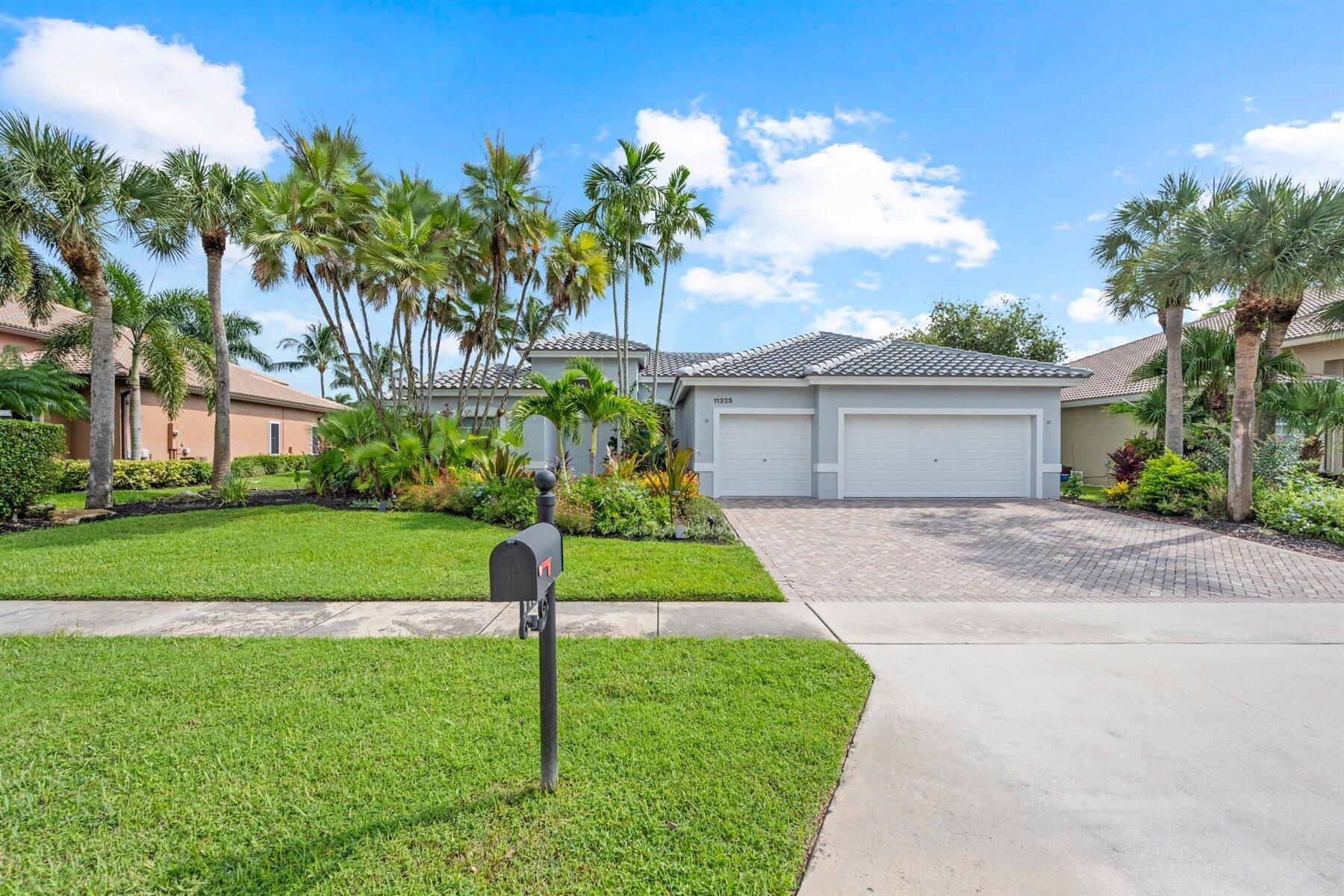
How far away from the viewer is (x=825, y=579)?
277 inches

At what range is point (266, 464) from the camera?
22516mm

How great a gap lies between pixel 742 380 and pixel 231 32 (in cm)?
1123

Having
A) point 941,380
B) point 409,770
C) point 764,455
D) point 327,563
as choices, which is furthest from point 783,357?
point 409,770

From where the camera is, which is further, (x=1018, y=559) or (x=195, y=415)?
(x=195, y=415)

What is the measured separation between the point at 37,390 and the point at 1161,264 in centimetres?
2584

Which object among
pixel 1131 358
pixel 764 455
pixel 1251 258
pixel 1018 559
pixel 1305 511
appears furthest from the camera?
pixel 1131 358

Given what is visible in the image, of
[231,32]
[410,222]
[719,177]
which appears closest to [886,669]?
[231,32]

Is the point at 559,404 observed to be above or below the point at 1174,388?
below

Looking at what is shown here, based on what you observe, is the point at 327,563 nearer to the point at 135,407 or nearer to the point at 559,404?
the point at 559,404

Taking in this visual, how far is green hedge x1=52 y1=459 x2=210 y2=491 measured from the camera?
1641cm

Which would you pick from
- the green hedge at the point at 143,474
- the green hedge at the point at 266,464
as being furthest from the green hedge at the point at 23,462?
the green hedge at the point at 266,464

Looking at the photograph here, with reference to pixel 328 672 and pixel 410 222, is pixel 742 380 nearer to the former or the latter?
pixel 410 222

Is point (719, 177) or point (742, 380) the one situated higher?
point (719, 177)

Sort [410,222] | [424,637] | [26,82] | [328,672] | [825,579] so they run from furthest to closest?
[410,222], [26,82], [825,579], [424,637], [328,672]
